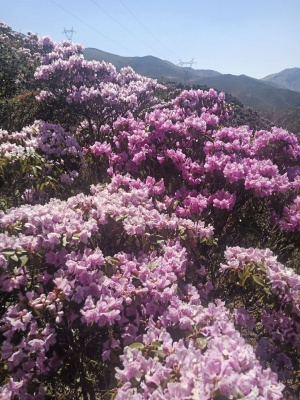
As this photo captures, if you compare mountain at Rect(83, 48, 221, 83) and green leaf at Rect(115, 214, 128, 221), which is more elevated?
mountain at Rect(83, 48, 221, 83)

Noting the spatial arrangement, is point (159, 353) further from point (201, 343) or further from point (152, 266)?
point (152, 266)

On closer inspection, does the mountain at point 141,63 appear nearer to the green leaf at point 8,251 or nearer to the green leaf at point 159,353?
the green leaf at point 8,251

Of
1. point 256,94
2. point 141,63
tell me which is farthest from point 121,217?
point 141,63

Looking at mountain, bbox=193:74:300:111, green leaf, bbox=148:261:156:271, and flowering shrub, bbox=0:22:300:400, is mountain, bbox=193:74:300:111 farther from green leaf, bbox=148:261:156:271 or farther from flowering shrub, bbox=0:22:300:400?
green leaf, bbox=148:261:156:271

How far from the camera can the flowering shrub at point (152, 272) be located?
212 centimetres

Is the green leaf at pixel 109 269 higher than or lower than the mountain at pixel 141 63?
lower

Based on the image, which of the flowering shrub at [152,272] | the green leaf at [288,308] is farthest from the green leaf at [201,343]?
the green leaf at [288,308]

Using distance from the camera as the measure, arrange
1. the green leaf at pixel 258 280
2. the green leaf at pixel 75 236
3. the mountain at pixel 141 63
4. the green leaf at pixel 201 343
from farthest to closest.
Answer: the mountain at pixel 141 63 → the green leaf at pixel 75 236 → the green leaf at pixel 258 280 → the green leaf at pixel 201 343

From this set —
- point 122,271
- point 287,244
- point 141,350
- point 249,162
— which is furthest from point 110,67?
point 141,350

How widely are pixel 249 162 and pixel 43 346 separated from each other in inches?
144

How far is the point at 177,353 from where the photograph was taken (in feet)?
6.73

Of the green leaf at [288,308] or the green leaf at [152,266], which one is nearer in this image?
the green leaf at [288,308]

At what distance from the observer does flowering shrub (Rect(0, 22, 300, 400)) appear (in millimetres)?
2119

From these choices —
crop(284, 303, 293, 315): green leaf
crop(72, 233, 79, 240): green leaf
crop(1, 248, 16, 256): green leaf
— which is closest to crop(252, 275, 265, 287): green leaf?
crop(284, 303, 293, 315): green leaf
